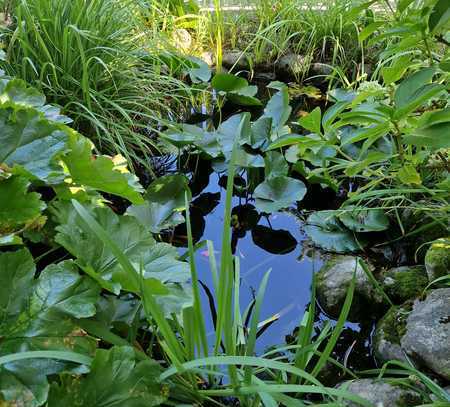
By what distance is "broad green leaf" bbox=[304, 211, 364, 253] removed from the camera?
5.91 ft

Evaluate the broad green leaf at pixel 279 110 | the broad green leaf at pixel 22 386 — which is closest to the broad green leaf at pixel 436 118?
the broad green leaf at pixel 22 386

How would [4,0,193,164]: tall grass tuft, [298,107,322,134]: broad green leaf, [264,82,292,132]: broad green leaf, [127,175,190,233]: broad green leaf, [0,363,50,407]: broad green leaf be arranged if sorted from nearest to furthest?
[0,363,50,407]: broad green leaf → [298,107,322,134]: broad green leaf → [127,175,190,233]: broad green leaf → [4,0,193,164]: tall grass tuft → [264,82,292,132]: broad green leaf

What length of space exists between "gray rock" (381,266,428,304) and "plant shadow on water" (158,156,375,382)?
0.44ft

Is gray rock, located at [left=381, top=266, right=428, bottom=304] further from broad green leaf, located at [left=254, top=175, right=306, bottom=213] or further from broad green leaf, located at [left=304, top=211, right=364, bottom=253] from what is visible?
broad green leaf, located at [left=254, top=175, right=306, bottom=213]

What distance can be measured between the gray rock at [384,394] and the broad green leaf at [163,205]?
73 centimetres

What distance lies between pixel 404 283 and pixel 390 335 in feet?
0.77

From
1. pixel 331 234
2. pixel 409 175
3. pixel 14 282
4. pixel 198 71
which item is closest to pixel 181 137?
pixel 331 234

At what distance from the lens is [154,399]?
0.88 meters

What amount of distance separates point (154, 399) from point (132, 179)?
2.05 ft

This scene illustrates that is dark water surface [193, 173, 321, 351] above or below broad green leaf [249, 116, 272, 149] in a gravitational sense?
below

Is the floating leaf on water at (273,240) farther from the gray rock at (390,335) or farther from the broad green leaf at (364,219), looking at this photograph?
the gray rock at (390,335)

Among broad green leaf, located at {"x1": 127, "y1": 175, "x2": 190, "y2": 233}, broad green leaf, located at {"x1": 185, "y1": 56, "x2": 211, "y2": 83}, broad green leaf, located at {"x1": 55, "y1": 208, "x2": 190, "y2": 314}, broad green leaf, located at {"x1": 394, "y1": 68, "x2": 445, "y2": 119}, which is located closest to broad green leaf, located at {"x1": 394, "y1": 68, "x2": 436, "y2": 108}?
broad green leaf, located at {"x1": 394, "y1": 68, "x2": 445, "y2": 119}

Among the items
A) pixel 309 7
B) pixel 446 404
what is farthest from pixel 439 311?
pixel 309 7

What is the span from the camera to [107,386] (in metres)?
0.82
